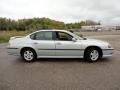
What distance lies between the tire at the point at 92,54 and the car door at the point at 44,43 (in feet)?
4.81

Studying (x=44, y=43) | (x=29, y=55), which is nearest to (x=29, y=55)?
(x=29, y=55)

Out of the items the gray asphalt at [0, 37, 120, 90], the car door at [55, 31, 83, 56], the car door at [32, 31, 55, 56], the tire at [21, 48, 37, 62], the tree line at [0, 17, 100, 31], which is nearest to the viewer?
the gray asphalt at [0, 37, 120, 90]

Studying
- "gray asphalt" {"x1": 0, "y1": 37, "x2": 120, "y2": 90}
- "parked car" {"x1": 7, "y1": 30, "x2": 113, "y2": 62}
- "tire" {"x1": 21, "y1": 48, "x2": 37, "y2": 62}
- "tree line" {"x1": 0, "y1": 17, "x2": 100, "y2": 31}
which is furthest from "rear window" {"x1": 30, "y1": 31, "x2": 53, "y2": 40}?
"tree line" {"x1": 0, "y1": 17, "x2": 100, "y2": 31}

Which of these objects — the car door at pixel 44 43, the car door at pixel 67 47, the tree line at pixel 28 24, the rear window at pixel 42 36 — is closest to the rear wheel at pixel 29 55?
the car door at pixel 44 43

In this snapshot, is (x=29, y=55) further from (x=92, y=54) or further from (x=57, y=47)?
(x=92, y=54)

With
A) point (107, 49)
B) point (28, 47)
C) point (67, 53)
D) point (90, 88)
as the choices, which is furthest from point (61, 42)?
point (90, 88)

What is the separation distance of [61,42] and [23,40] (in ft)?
5.64

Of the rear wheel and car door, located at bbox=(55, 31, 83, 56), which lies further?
the rear wheel

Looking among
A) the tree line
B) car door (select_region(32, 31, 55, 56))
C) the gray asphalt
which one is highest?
the tree line

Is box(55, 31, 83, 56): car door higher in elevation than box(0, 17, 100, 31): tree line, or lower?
lower

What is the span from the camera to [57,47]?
7.66 metres

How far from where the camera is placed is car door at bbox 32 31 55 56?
7.71m

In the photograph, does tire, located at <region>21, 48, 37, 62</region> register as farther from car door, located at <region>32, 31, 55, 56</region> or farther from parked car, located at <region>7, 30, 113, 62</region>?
car door, located at <region>32, 31, 55, 56</region>

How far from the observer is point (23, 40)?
313 inches
